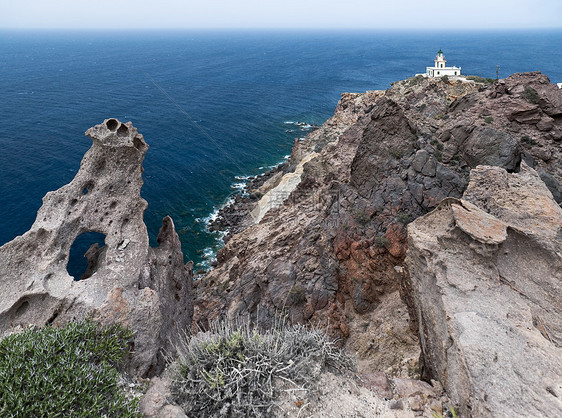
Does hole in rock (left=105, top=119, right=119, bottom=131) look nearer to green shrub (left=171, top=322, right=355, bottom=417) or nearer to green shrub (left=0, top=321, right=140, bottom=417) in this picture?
green shrub (left=0, top=321, right=140, bottom=417)

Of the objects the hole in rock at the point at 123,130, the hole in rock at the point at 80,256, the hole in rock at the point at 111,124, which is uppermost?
the hole in rock at the point at 111,124

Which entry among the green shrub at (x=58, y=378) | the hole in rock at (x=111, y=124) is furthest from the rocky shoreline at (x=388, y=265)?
the green shrub at (x=58, y=378)

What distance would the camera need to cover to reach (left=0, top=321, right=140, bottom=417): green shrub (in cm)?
711

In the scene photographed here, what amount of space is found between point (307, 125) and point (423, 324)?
72243mm

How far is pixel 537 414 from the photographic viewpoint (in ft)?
21.4

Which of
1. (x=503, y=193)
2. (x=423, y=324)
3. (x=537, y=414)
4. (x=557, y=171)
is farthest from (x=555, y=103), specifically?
(x=537, y=414)

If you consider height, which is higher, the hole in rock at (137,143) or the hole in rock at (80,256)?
the hole in rock at (137,143)

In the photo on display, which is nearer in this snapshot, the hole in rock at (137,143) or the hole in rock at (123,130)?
the hole in rock at (123,130)

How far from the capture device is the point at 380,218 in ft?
60.3

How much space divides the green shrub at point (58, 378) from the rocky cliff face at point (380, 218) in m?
9.91

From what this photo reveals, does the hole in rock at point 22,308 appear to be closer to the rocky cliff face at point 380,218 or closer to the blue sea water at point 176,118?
the rocky cliff face at point 380,218

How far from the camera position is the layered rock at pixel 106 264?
12.5 m

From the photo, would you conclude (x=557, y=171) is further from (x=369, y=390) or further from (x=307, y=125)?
(x=307, y=125)

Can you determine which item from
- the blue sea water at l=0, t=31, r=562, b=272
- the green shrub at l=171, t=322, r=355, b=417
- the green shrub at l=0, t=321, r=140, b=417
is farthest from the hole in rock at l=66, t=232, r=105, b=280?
the green shrub at l=171, t=322, r=355, b=417
